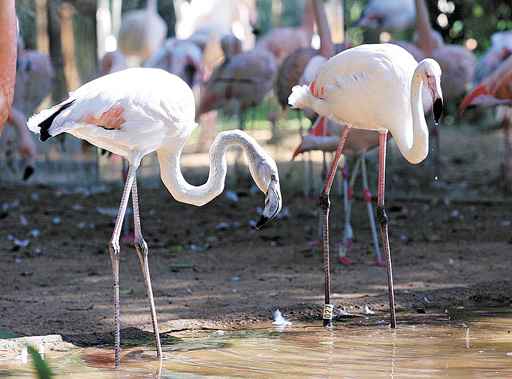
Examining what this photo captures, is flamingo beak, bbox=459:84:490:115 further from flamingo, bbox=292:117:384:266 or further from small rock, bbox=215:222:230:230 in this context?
small rock, bbox=215:222:230:230

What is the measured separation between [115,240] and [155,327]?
0.43 metres

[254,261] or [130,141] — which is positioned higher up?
[130,141]

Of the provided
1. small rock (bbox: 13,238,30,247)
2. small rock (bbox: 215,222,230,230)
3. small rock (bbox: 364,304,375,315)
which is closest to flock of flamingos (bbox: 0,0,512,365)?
small rock (bbox: 364,304,375,315)

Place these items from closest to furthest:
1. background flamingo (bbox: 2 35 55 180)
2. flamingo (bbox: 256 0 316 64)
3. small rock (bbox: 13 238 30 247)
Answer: small rock (bbox: 13 238 30 247) < background flamingo (bbox: 2 35 55 180) < flamingo (bbox: 256 0 316 64)

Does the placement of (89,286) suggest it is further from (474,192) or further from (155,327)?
(474,192)

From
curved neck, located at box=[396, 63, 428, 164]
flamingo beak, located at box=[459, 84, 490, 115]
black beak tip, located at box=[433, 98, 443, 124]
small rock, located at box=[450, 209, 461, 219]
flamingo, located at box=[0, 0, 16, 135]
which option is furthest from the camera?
small rock, located at box=[450, 209, 461, 219]

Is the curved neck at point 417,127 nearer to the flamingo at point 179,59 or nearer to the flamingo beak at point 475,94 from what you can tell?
the flamingo beak at point 475,94

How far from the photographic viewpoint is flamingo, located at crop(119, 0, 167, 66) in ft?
40.1

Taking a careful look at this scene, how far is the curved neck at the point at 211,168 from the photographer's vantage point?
16.0 ft

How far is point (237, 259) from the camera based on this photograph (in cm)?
705

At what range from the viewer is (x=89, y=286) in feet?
20.1

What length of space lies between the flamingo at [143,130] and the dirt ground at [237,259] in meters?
0.72

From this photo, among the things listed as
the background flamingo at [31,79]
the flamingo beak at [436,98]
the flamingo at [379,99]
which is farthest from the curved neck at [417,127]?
the background flamingo at [31,79]

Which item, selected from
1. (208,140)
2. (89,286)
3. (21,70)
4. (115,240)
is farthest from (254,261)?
(208,140)
